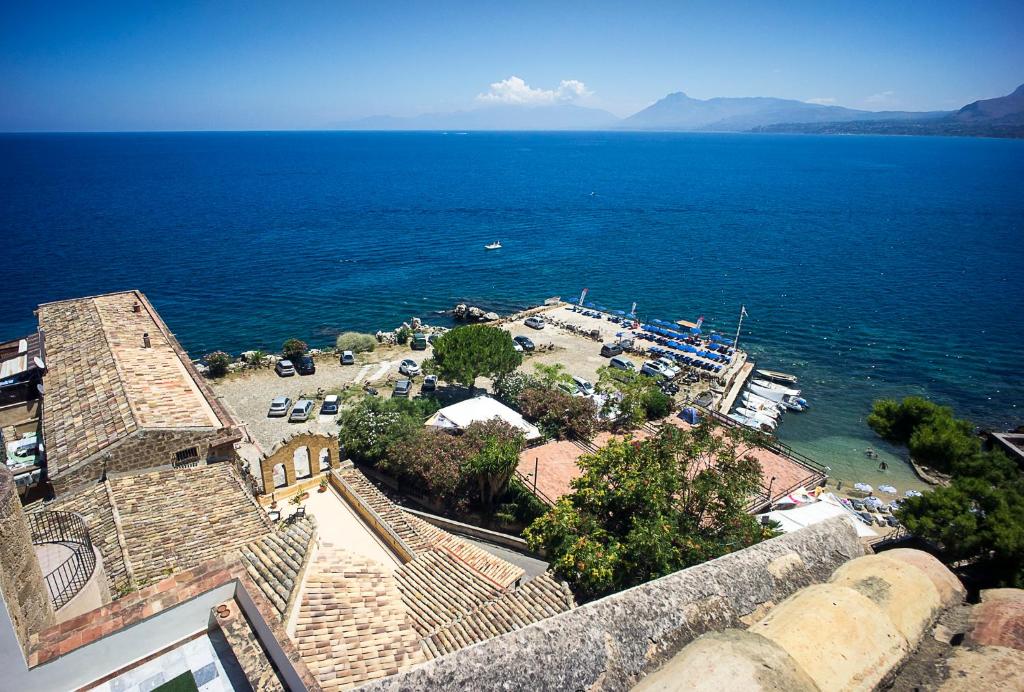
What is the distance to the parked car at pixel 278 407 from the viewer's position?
3067cm

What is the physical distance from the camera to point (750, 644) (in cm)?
558

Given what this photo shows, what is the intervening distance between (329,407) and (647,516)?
21.0 meters

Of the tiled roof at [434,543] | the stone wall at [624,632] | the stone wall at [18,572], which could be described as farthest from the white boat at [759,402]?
the stone wall at [18,572]

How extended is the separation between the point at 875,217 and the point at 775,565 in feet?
386

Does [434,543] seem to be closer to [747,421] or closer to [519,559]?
[519,559]

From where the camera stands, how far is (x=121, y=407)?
1695cm

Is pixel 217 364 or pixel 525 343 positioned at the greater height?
pixel 217 364

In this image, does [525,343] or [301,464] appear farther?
[525,343]

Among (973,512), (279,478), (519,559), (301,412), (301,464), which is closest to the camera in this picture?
(973,512)

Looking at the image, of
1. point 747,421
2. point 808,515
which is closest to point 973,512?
point 808,515

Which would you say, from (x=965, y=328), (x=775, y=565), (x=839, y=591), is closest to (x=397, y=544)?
(x=775, y=565)

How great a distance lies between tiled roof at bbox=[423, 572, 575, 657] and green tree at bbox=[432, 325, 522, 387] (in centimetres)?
1761

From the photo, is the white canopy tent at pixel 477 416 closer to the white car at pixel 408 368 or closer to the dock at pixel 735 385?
the white car at pixel 408 368

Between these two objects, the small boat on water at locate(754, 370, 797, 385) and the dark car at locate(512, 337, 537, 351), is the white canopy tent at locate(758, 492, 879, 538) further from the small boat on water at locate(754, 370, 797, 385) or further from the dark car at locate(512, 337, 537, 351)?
the dark car at locate(512, 337, 537, 351)
